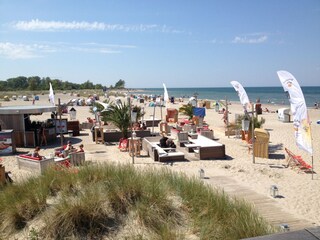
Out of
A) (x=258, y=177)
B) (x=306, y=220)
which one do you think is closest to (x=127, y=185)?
(x=306, y=220)

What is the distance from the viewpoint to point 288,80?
911cm

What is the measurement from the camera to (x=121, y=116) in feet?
48.8

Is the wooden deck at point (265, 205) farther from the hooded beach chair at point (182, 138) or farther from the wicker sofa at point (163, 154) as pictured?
the hooded beach chair at point (182, 138)

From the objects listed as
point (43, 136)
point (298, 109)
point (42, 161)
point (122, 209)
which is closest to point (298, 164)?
point (298, 109)

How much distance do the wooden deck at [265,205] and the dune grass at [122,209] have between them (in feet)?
4.99

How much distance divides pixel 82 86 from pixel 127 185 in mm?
131510

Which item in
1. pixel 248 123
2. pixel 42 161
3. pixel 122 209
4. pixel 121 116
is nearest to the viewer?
pixel 122 209

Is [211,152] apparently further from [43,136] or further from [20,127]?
[20,127]

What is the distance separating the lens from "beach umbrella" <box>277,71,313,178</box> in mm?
8959

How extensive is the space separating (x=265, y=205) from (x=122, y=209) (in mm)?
3442

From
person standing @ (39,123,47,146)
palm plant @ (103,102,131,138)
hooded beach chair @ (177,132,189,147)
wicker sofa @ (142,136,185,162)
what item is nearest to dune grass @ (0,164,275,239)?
wicker sofa @ (142,136,185,162)

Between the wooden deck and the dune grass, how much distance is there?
1522mm

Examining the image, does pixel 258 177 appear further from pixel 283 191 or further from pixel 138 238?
pixel 138 238

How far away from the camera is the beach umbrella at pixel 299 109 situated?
8959mm
